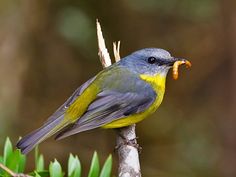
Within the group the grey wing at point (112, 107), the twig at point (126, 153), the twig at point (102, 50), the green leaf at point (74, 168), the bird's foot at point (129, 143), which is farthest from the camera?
the twig at point (102, 50)

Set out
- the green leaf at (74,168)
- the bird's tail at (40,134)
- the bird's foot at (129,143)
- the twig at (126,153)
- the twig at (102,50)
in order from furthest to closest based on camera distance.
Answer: the twig at (102,50) → the bird's foot at (129,143) → the bird's tail at (40,134) → the twig at (126,153) → the green leaf at (74,168)

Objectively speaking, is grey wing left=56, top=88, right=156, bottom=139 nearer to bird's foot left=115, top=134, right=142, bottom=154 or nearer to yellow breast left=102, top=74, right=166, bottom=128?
yellow breast left=102, top=74, right=166, bottom=128

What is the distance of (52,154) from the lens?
24.8 feet

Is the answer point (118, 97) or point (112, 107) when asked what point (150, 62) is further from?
point (112, 107)

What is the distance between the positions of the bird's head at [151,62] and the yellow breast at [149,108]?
0.14ft

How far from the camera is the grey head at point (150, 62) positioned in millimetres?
4848

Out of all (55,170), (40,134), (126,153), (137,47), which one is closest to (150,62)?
(126,153)

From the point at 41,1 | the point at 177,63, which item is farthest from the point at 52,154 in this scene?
the point at 177,63

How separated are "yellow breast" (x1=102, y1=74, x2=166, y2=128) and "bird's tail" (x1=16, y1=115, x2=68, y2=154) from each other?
0.40 m

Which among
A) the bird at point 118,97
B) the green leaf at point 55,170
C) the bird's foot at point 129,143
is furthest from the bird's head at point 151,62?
A: the green leaf at point 55,170

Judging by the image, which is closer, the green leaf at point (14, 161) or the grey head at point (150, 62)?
the green leaf at point (14, 161)

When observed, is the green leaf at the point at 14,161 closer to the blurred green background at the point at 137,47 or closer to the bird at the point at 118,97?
the bird at the point at 118,97

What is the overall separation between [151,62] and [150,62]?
0.4 inches

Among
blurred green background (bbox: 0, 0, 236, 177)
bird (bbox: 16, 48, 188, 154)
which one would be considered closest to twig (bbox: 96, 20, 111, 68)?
bird (bbox: 16, 48, 188, 154)
